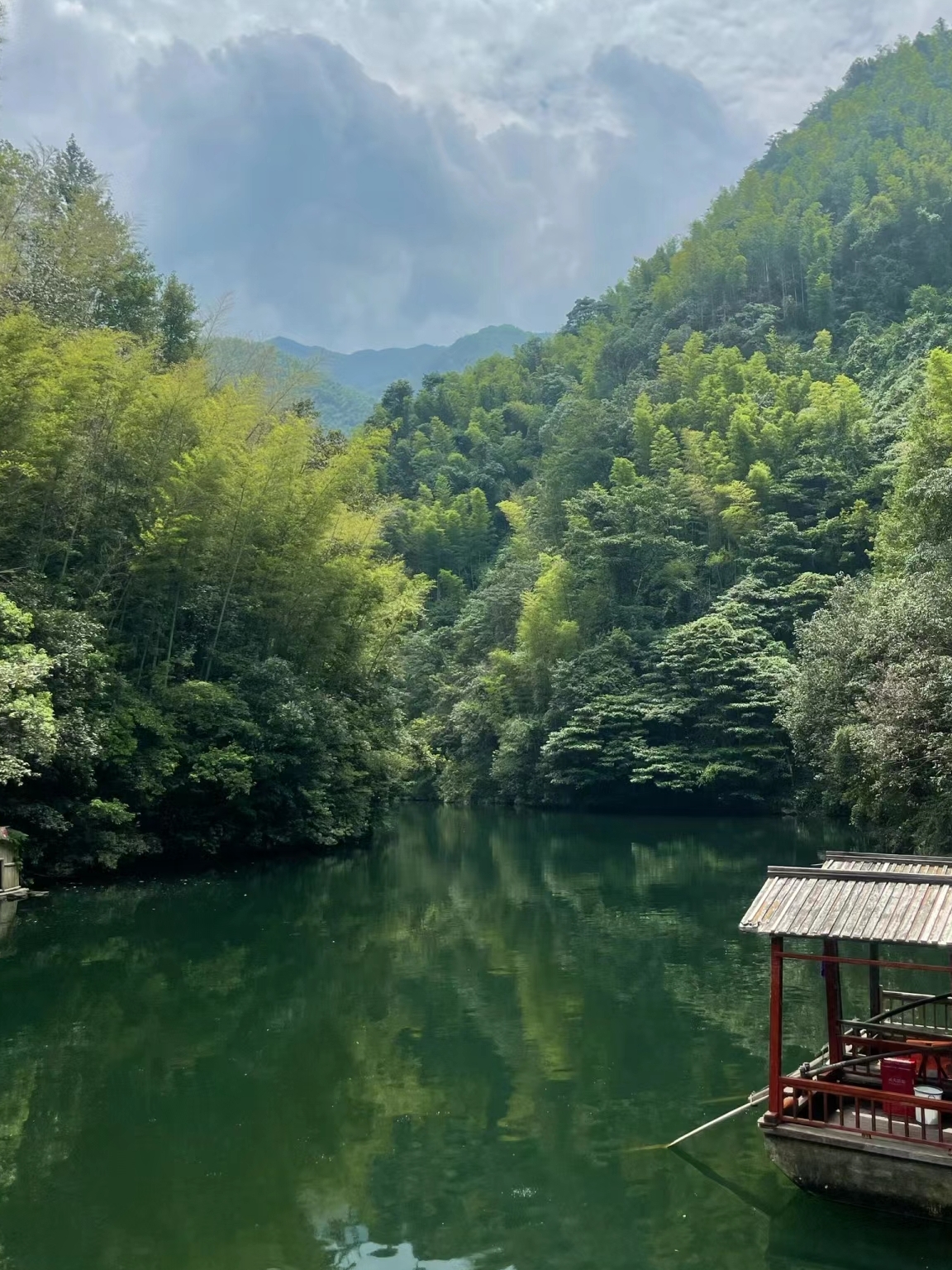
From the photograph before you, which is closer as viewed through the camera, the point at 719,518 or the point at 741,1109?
the point at 741,1109

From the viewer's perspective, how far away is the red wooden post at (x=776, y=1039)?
6590mm

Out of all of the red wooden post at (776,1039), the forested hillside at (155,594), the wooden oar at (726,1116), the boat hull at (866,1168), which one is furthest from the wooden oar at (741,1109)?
the forested hillside at (155,594)

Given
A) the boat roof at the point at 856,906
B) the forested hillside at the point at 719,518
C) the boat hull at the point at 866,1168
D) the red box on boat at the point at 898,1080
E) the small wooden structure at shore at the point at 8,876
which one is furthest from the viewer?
the forested hillside at the point at 719,518

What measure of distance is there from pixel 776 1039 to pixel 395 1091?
12.2ft

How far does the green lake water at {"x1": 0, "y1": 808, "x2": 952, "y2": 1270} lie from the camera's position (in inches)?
242

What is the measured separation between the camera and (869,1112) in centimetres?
693

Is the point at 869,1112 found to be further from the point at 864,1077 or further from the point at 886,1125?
the point at 864,1077

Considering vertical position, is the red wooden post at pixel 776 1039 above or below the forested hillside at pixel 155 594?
below

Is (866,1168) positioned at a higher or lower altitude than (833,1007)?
lower

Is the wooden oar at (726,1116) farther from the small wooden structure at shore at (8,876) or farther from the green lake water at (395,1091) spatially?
the small wooden structure at shore at (8,876)

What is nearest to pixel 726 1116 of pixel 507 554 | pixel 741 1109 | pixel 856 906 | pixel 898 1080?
pixel 741 1109

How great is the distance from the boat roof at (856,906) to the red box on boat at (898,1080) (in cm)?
103

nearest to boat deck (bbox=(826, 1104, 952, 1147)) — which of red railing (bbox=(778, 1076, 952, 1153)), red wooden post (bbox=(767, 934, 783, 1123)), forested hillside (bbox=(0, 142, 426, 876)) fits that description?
red railing (bbox=(778, 1076, 952, 1153))

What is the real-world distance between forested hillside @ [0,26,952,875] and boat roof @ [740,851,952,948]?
11.1 meters
